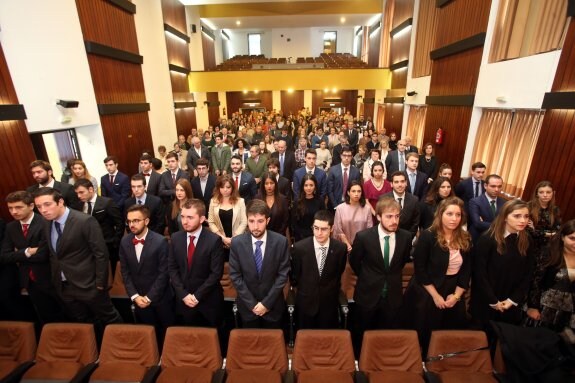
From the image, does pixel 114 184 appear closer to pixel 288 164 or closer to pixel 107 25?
pixel 288 164

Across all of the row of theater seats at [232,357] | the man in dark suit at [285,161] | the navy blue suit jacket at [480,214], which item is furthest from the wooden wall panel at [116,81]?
the navy blue suit jacket at [480,214]

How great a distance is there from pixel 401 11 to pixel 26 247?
13.2 metres

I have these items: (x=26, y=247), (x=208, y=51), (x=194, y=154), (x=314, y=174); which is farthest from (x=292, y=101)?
(x=26, y=247)

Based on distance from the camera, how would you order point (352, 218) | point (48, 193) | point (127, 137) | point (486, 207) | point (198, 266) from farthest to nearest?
point (127, 137) < point (486, 207) < point (352, 218) < point (198, 266) < point (48, 193)

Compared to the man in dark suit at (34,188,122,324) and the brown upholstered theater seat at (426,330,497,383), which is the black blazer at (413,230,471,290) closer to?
the brown upholstered theater seat at (426,330,497,383)

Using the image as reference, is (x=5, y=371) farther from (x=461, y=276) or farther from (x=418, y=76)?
(x=418, y=76)

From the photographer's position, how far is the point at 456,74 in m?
7.00

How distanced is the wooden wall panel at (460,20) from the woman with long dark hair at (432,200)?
4.14 m

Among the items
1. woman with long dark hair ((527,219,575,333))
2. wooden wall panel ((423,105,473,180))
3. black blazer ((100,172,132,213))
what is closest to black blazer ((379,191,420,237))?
woman with long dark hair ((527,219,575,333))

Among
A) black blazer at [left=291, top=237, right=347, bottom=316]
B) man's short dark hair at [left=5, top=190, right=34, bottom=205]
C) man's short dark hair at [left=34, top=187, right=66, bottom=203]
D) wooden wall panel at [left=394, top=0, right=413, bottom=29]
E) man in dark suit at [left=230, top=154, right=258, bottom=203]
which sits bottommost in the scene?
black blazer at [left=291, top=237, right=347, bottom=316]

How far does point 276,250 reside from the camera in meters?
2.74

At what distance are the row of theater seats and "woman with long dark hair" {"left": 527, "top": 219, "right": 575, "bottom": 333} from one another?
23.3 inches

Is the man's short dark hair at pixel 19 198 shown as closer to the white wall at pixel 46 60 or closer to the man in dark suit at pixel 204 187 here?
the man in dark suit at pixel 204 187

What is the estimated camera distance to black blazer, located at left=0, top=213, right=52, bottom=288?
9.80 feet
